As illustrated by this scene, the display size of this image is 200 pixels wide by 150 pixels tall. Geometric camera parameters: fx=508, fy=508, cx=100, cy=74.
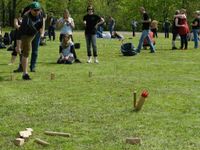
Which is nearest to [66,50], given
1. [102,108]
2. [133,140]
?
[102,108]

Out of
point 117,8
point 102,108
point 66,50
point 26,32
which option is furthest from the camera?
point 117,8

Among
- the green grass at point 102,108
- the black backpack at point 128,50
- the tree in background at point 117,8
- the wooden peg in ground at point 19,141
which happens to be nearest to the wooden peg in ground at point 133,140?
the green grass at point 102,108

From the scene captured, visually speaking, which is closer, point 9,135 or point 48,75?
point 9,135

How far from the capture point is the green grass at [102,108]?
6.90m

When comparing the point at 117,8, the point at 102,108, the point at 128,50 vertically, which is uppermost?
the point at 117,8

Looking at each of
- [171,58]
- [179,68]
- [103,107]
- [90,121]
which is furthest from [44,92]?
[171,58]

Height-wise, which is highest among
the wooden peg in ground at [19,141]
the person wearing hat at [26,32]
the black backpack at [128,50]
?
the person wearing hat at [26,32]

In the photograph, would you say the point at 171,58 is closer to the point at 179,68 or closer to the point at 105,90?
the point at 179,68

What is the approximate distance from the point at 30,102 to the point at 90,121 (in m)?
1.94

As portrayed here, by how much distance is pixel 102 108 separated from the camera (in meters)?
9.01

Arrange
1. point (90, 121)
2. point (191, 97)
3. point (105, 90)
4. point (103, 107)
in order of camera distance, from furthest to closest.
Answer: point (105, 90) < point (191, 97) < point (103, 107) < point (90, 121)

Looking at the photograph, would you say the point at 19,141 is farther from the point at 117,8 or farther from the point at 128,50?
the point at 117,8

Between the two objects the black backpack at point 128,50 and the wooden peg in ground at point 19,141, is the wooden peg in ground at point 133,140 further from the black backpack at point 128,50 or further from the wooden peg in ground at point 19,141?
the black backpack at point 128,50

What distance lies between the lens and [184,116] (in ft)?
27.6
